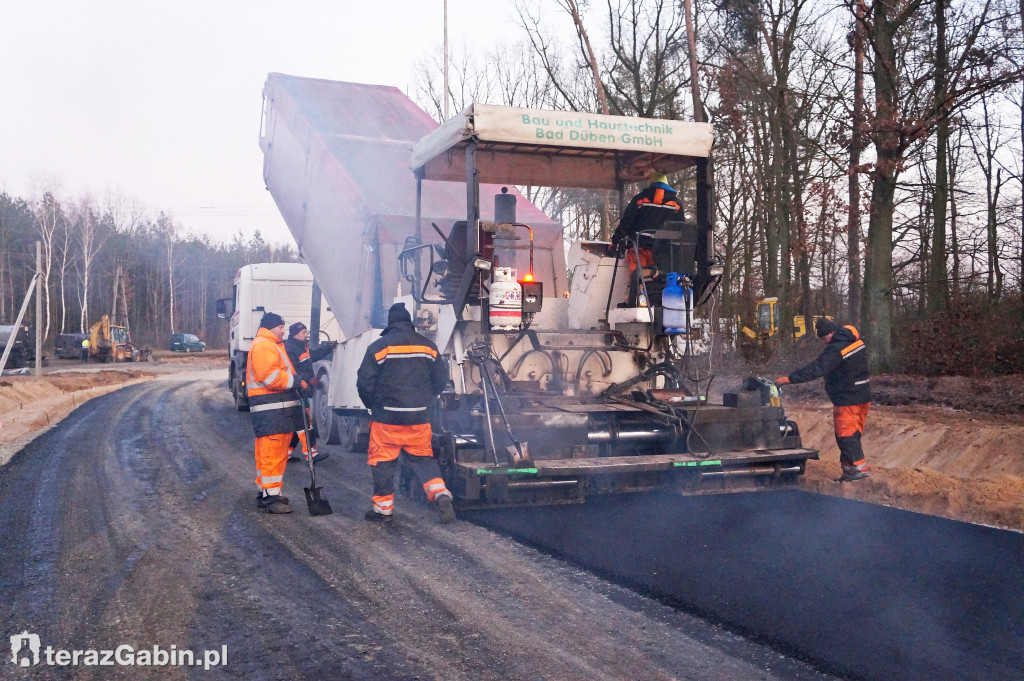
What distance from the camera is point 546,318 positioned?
25.8 feet

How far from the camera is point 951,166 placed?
20.6 meters

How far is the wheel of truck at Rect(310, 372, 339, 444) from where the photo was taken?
1034 cm

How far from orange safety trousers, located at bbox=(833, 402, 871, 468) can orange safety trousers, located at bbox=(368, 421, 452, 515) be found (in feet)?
12.0

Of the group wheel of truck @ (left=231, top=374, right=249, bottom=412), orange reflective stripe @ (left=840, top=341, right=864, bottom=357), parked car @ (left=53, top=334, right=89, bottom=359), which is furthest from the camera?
parked car @ (left=53, top=334, right=89, bottom=359)

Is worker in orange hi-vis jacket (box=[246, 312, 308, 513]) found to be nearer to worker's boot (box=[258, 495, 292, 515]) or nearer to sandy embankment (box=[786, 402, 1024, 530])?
worker's boot (box=[258, 495, 292, 515])

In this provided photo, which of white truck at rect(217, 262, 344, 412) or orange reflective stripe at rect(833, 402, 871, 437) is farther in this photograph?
white truck at rect(217, 262, 344, 412)

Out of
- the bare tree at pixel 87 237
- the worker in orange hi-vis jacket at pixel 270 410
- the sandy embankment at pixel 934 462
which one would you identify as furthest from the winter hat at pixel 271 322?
the bare tree at pixel 87 237

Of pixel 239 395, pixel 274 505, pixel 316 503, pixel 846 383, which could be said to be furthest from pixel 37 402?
pixel 846 383

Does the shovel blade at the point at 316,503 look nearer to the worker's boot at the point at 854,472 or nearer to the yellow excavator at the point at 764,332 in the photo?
the worker's boot at the point at 854,472

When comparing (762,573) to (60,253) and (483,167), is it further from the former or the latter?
(60,253)

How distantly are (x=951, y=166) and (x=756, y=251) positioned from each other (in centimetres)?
550

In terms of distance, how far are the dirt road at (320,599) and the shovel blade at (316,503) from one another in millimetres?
117

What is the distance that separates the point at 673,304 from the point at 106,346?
41.8 metres

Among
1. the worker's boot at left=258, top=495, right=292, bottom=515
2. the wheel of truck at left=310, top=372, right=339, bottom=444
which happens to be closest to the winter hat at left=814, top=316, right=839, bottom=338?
the worker's boot at left=258, top=495, right=292, bottom=515
